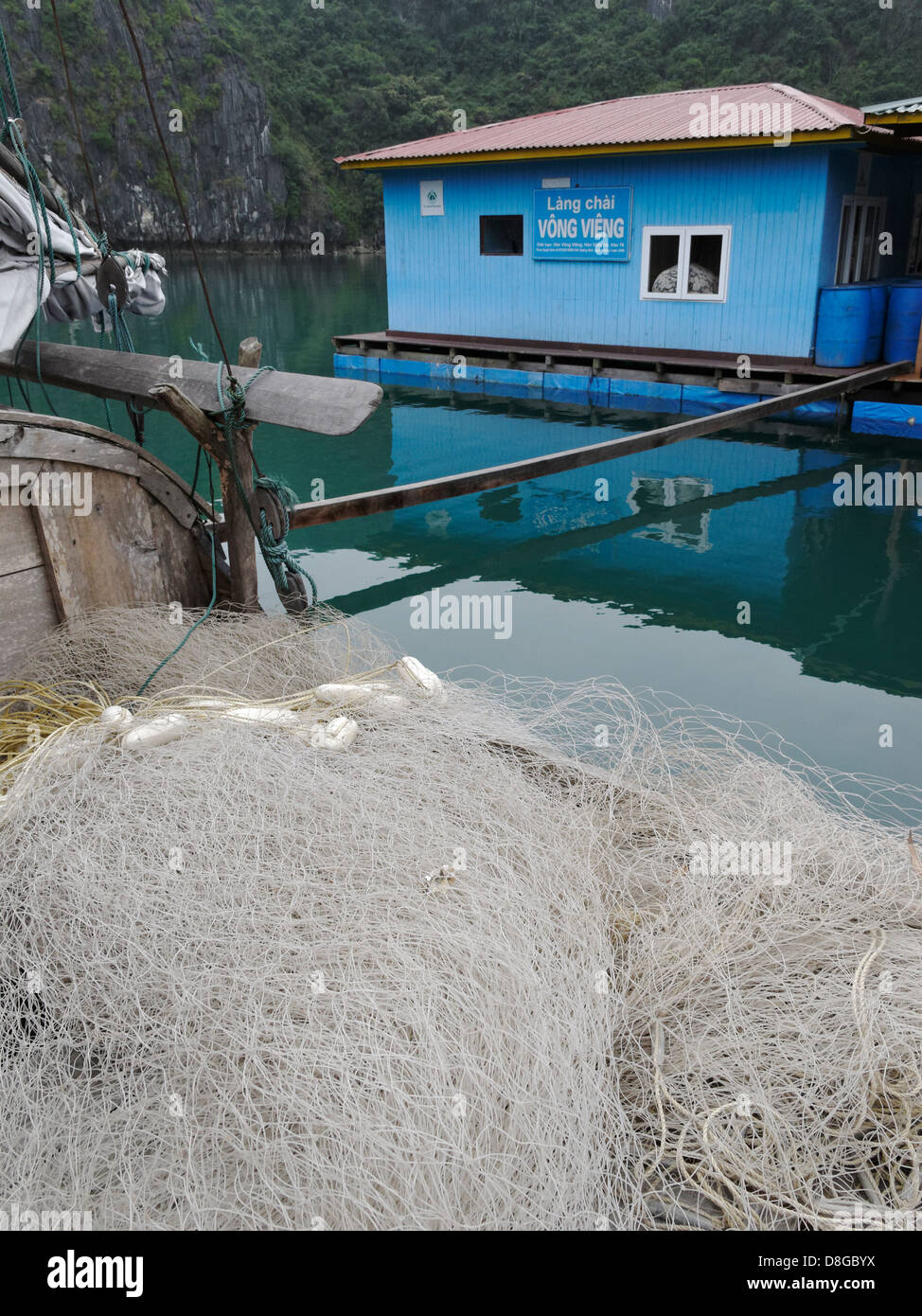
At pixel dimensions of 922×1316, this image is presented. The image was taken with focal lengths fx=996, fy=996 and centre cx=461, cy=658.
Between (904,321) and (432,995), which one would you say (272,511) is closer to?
(432,995)

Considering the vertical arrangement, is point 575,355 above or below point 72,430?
below

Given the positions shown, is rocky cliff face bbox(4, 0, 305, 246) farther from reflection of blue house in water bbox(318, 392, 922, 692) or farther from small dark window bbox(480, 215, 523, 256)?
reflection of blue house in water bbox(318, 392, 922, 692)

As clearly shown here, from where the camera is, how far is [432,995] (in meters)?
2.50

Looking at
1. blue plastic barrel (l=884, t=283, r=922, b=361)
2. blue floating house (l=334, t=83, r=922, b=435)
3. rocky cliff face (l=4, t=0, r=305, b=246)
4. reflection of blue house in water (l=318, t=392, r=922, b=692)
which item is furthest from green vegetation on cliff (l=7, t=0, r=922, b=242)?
reflection of blue house in water (l=318, t=392, r=922, b=692)

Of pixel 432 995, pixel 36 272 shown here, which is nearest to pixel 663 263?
pixel 36 272

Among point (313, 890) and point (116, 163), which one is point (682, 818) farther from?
point (116, 163)

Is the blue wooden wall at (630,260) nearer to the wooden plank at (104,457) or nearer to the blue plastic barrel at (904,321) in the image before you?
the blue plastic barrel at (904,321)

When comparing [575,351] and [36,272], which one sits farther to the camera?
[575,351]

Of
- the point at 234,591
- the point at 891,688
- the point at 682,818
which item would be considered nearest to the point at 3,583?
the point at 234,591

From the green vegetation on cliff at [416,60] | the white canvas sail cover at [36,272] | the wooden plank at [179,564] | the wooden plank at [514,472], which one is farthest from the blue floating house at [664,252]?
the green vegetation on cliff at [416,60]

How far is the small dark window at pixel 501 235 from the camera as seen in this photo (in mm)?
16766

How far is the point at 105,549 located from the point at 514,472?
147 inches

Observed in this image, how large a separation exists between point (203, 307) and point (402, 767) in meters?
27.7

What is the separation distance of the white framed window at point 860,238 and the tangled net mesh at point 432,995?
1265 centimetres
